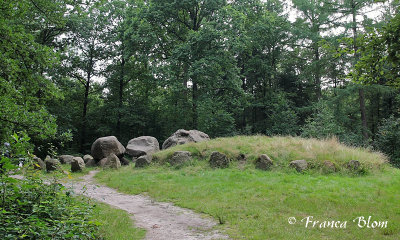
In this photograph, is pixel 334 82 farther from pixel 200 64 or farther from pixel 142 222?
pixel 142 222

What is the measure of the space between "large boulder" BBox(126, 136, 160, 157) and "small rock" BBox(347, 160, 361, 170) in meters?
11.3

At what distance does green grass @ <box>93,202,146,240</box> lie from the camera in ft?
16.0

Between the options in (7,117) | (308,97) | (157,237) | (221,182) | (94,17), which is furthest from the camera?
(308,97)

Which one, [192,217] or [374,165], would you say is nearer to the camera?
[192,217]

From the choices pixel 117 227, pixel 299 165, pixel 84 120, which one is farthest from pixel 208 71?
pixel 117 227

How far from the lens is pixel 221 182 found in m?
9.89

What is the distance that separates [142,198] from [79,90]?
21781 mm

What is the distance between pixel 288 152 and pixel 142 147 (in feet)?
32.2

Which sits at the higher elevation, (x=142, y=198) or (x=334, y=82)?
(x=334, y=82)

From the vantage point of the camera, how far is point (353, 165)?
11.2m

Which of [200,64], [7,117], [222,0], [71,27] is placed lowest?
[7,117]

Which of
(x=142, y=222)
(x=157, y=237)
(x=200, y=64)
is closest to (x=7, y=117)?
(x=142, y=222)

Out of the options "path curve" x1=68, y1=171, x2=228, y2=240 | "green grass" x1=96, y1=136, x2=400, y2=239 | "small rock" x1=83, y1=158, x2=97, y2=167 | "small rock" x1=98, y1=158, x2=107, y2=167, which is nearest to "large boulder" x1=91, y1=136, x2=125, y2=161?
"small rock" x1=83, y1=158, x2=97, y2=167

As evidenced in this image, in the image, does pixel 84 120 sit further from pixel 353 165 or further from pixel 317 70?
pixel 353 165
